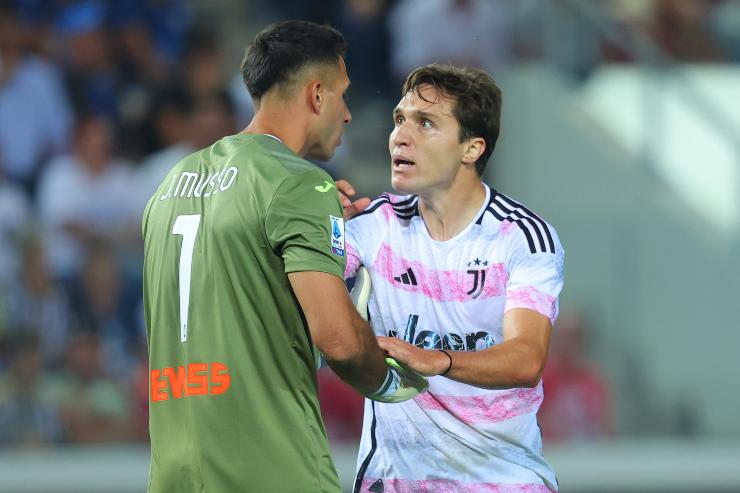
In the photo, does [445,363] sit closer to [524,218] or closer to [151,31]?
[524,218]

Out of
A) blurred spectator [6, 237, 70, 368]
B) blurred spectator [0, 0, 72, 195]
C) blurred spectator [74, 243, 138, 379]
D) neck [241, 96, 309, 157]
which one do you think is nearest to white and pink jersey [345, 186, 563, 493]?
neck [241, 96, 309, 157]

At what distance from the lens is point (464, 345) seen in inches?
159

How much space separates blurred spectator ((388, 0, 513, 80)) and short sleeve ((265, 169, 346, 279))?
5.69 metres

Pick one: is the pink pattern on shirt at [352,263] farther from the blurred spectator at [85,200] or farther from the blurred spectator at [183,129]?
the blurred spectator at [183,129]

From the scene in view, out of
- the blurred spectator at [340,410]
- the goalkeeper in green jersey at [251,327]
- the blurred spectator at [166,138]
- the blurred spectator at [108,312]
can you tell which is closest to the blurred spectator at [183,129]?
the blurred spectator at [166,138]

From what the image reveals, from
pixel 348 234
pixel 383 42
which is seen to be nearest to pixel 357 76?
pixel 383 42

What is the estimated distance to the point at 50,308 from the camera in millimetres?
8062

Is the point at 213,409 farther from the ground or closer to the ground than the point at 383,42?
closer to the ground

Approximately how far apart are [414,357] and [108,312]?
4.76 metres

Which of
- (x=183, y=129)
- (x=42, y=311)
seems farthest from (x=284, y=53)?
(x=183, y=129)

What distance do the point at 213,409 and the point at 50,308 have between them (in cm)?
483

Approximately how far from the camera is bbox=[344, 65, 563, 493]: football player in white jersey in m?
4.01

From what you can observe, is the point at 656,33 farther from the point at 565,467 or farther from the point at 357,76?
the point at 565,467

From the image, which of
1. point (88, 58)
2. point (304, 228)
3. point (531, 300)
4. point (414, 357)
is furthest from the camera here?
point (88, 58)
